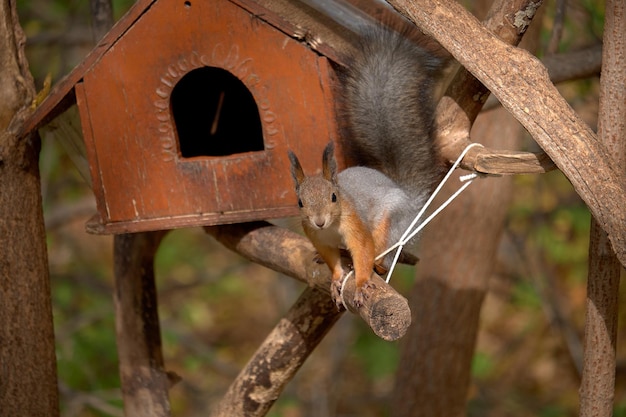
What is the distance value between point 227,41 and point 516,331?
385 cm

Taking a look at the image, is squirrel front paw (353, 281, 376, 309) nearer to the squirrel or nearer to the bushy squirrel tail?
the squirrel

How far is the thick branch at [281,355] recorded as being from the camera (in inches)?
84.3

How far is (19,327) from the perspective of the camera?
2137 mm

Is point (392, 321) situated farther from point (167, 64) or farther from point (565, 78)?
point (565, 78)

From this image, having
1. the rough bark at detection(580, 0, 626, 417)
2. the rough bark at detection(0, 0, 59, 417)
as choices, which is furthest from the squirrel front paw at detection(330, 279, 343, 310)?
the rough bark at detection(0, 0, 59, 417)

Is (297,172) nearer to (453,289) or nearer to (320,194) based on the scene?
(320,194)

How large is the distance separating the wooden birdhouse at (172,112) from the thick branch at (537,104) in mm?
326

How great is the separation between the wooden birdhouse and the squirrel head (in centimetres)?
19

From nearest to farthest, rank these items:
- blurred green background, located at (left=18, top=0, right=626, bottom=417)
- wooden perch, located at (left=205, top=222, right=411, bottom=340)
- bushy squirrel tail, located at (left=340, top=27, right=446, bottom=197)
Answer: wooden perch, located at (left=205, top=222, right=411, bottom=340) → bushy squirrel tail, located at (left=340, top=27, right=446, bottom=197) → blurred green background, located at (left=18, top=0, right=626, bottom=417)

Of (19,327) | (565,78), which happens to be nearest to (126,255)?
(19,327)

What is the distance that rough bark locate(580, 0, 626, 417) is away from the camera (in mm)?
1598

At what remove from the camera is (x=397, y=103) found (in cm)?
181

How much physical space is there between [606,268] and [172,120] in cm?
101

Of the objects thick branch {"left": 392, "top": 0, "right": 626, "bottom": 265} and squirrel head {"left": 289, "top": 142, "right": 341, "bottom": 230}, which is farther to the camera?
squirrel head {"left": 289, "top": 142, "right": 341, "bottom": 230}
